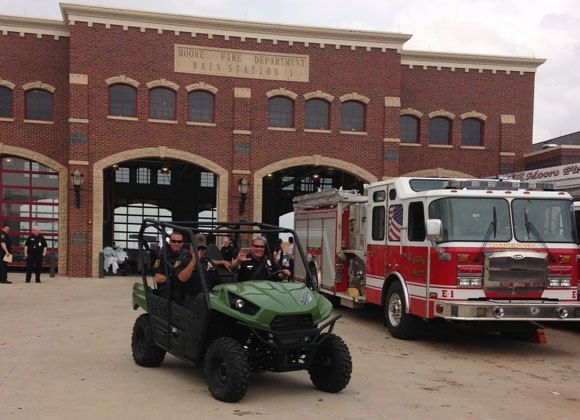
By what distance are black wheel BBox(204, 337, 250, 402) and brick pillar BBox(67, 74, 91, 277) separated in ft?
48.6

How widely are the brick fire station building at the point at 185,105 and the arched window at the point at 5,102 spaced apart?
58 millimetres

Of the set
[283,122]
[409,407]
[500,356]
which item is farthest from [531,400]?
[283,122]

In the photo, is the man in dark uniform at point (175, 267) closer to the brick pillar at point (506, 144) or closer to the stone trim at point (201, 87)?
the stone trim at point (201, 87)

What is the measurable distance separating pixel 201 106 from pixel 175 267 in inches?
590

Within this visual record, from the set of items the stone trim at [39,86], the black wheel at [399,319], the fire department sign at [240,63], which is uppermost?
the fire department sign at [240,63]

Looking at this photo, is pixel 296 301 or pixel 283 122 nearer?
pixel 296 301

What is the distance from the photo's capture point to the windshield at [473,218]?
870cm

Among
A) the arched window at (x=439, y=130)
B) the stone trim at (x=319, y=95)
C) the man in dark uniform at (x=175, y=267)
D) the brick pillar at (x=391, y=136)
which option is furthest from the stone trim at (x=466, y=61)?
the man in dark uniform at (x=175, y=267)

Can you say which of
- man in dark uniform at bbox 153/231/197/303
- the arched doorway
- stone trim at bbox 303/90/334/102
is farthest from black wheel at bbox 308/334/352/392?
the arched doorway

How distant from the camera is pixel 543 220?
9062 millimetres

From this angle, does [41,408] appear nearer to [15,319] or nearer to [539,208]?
[15,319]

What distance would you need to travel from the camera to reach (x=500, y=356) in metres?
8.76

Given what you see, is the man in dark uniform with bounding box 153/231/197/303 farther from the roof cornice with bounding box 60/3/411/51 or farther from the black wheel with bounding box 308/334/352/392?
the roof cornice with bounding box 60/3/411/51

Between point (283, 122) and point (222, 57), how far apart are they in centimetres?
311
